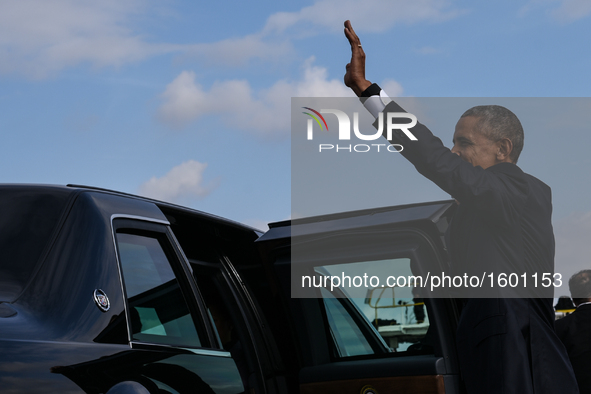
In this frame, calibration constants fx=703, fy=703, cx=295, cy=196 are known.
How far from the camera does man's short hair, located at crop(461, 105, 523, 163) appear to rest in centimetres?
304

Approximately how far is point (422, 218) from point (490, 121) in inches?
20.5

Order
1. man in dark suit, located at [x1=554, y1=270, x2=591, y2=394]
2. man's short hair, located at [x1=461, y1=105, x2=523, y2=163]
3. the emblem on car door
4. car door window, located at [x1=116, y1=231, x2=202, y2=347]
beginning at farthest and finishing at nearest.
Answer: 1. man in dark suit, located at [x1=554, y1=270, x2=591, y2=394]
2. man's short hair, located at [x1=461, y1=105, x2=523, y2=163]
3. car door window, located at [x1=116, y1=231, x2=202, y2=347]
4. the emblem on car door

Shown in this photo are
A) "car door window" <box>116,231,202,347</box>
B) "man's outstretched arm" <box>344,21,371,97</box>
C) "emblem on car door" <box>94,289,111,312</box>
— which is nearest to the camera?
"emblem on car door" <box>94,289,111,312</box>

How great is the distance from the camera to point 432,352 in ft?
11.2

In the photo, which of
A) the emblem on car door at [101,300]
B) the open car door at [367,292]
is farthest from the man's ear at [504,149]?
the emblem on car door at [101,300]

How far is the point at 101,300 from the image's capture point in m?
2.38

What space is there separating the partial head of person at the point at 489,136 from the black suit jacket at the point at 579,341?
8.60 feet

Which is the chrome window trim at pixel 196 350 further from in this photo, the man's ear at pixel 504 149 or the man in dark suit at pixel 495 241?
the man's ear at pixel 504 149

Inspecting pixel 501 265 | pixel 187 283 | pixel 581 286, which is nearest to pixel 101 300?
pixel 187 283

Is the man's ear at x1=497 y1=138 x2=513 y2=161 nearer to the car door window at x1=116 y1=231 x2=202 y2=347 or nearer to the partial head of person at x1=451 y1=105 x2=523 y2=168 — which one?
the partial head of person at x1=451 y1=105 x2=523 y2=168

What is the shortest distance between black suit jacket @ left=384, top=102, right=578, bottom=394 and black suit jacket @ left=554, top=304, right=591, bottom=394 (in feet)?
8.07

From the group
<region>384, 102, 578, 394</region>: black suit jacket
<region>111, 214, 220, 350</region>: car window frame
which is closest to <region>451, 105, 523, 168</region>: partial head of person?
<region>384, 102, 578, 394</region>: black suit jacket

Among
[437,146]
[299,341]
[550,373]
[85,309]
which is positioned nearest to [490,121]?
[437,146]

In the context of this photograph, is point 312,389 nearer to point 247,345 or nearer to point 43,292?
point 247,345
